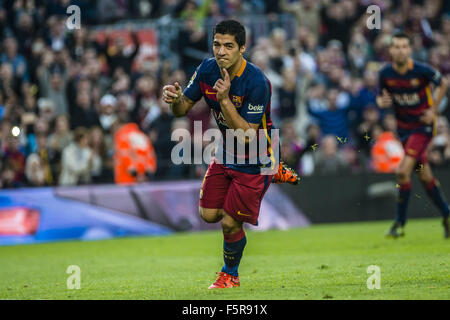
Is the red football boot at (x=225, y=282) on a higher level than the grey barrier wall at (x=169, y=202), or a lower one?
higher

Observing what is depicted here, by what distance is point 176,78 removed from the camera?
17.3 m

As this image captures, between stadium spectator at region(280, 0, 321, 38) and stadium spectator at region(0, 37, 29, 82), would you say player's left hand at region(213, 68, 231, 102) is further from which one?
stadium spectator at region(280, 0, 321, 38)

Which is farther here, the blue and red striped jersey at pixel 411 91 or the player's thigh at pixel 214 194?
the blue and red striped jersey at pixel 411 91

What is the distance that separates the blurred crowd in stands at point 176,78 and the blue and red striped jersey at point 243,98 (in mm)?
6949

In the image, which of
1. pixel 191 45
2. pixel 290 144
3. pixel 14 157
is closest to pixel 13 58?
pixel 14 157

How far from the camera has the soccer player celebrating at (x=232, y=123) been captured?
731 cm

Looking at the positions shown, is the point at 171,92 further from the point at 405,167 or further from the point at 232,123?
the point at 405,167

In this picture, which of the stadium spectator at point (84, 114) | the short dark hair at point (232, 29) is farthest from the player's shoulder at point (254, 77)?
the stadium spectator at point (84, 114)

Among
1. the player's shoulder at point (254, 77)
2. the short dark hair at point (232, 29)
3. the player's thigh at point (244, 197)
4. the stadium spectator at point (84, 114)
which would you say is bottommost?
the player's thigh at point (244, 197)

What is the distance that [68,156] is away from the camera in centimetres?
1569

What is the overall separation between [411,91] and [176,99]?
18.4 feet

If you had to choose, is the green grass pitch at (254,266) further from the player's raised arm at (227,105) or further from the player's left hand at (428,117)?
the player's left hand at (428,117)
